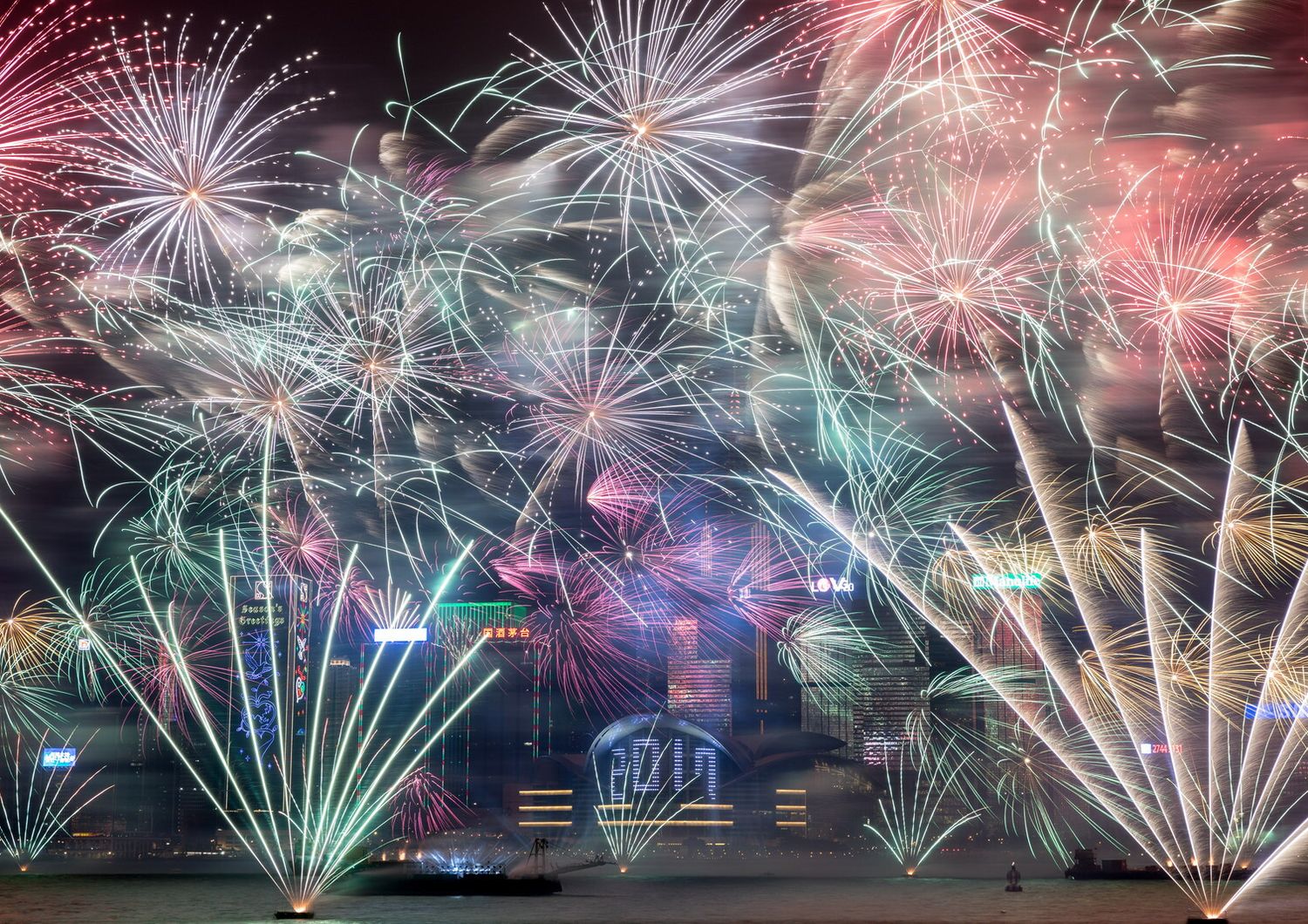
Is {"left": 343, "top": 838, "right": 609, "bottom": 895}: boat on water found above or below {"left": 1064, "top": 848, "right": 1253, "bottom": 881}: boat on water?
above

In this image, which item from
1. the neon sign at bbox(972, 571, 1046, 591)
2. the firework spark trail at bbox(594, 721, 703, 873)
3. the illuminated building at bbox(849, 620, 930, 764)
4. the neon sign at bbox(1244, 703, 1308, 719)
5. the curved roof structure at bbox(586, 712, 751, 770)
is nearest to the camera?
the neon sign at bbox(1244, 703, 1308, 719)

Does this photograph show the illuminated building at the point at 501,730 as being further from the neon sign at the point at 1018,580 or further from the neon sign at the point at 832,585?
the neon sign at the point at 1018,580

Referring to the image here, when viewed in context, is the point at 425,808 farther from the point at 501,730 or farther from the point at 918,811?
the point at 918,811

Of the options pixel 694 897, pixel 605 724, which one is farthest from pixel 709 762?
pixel 694 897

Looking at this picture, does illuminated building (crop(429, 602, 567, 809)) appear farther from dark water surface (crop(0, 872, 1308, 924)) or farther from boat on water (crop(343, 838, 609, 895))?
boat on water (crop(343, 838, 609, 895))

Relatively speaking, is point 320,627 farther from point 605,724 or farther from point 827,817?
point 827,817

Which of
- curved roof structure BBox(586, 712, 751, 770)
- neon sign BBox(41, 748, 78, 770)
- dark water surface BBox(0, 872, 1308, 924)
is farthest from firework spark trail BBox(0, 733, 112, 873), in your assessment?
curved roof structure BBox(586, 712, 751, 770)
